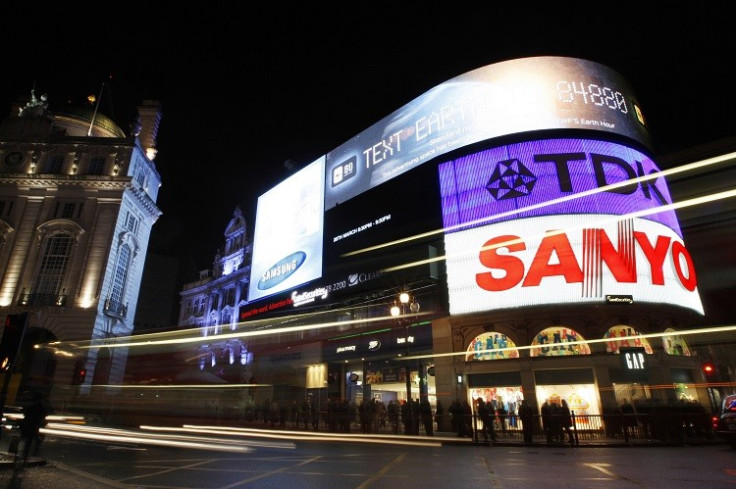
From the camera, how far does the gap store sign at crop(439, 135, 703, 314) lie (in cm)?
2084

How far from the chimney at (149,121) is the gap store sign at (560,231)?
42.2 metres

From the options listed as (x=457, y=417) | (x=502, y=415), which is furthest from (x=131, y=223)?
(x=502, y=415)

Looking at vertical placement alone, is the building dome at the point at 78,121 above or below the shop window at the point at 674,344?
above

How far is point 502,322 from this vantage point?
22.3 metres

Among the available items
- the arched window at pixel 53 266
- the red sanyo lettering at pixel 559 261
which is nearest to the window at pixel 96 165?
the arched window at pixel 53 266

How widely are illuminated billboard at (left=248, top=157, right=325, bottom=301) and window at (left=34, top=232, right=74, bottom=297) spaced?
20.0 metres

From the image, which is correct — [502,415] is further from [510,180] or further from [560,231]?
[510,180]

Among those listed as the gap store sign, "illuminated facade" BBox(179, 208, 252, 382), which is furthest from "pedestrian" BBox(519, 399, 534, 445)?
"illuminated facade" BBox(179, 208, 252, 382)

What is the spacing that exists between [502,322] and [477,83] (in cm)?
1527

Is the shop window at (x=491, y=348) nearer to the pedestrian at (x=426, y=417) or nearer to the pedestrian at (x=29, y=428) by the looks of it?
the pedestrian at (x=426, y=417)

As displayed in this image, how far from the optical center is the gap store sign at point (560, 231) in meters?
20.8

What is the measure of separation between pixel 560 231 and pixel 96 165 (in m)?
45.1

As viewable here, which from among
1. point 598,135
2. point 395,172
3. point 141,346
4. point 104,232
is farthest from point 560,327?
point 104,232

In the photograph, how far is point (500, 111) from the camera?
24953mm
